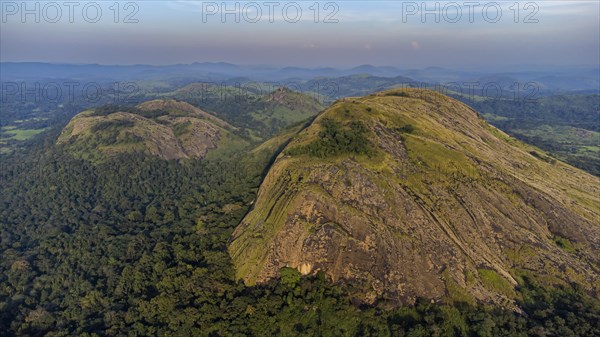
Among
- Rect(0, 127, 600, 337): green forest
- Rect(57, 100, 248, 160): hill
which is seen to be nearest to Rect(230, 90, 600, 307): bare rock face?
Rect(0, 127, 600, 337): green forest

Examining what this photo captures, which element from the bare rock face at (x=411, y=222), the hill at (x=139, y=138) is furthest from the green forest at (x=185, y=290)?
the hill at (x=139, y=138)

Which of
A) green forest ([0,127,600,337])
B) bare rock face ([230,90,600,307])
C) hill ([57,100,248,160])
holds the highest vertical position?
hill ([57,100,248,160])

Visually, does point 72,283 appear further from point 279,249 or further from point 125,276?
point 279,249

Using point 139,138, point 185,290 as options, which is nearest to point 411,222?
point 185,290

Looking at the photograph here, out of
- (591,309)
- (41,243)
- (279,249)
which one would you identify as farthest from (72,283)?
(591,309)

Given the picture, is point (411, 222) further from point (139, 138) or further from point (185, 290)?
point (139, 138)

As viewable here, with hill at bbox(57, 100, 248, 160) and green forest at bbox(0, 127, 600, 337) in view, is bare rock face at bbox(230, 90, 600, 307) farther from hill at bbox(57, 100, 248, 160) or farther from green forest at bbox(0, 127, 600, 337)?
hill at bbox(57, 100, 248, 160)

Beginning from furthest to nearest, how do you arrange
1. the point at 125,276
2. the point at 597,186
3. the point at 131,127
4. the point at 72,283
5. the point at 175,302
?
the point at 131,127 < the point at 597,186 < the point at 72,283 < the point at 125,276 < the point at 175,302

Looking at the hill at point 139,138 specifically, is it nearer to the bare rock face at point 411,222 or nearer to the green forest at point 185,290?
the green forest at point 185,290
